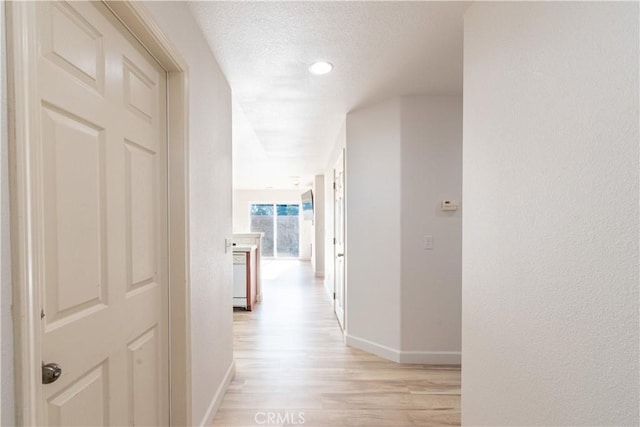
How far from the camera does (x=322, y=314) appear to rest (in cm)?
418

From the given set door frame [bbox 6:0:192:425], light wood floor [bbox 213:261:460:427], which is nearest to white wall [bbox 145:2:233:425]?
light wood floor [bbox 213:261:460:427]

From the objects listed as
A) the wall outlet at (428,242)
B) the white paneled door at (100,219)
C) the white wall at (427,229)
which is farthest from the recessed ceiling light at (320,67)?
the wall outlet at (428,242)

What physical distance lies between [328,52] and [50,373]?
2022mm

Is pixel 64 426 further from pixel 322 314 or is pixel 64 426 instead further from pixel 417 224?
pixel 322 314

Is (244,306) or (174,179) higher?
(174,179)

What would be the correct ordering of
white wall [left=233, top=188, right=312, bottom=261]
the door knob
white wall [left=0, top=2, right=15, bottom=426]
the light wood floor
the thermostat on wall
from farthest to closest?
white wall [left=233, top=188, right=312, bottom=261], the thermostat on wall, the light wood floor, the door knob, white wall [left=0, top=2, right=15, bottom=426]

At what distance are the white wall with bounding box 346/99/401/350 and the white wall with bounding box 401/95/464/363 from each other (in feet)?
0.29

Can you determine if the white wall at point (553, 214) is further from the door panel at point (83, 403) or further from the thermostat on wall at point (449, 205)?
the door panel at point (83, 403)

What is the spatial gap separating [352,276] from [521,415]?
80.3 inches

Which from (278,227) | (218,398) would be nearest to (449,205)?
(218,398)

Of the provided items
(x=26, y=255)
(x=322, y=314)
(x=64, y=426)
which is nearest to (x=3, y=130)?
(x=26, y=255)

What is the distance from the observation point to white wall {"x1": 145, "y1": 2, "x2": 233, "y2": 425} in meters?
1.58

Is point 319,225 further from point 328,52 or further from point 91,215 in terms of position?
point 91,215

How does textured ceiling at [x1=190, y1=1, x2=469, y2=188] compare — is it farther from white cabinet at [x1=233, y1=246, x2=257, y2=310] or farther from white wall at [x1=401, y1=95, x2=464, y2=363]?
white cabinet at [x1=233, y1=246, x2=257, y2=310]
